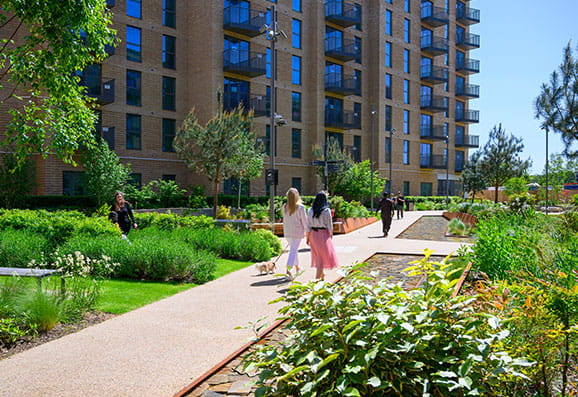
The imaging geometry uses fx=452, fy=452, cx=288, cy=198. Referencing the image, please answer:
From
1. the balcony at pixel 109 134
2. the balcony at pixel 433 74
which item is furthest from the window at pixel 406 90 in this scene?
the balcony at pixel 109 134

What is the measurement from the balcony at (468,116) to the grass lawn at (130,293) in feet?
173

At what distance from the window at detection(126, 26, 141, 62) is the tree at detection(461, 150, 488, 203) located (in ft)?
123

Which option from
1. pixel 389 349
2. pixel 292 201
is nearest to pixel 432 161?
pixel 292 201

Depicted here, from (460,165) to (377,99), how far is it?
1965cm

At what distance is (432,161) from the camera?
166ft

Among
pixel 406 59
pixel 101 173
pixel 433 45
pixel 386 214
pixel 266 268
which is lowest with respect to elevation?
pixel 266 268

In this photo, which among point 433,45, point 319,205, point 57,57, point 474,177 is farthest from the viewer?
point 474,177

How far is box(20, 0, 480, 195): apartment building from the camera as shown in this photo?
29.1m

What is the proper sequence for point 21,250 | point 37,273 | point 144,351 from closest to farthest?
point 144,351
point 37,273
point 21,250

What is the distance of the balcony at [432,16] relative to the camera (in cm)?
4916

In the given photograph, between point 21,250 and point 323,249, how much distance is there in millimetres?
6188

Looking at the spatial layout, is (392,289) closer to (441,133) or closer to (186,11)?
(186,11)

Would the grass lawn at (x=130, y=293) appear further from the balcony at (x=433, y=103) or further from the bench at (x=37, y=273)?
the balcony at (x=433, y=103)

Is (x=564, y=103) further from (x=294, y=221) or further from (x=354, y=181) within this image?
(x=294, y=221)
